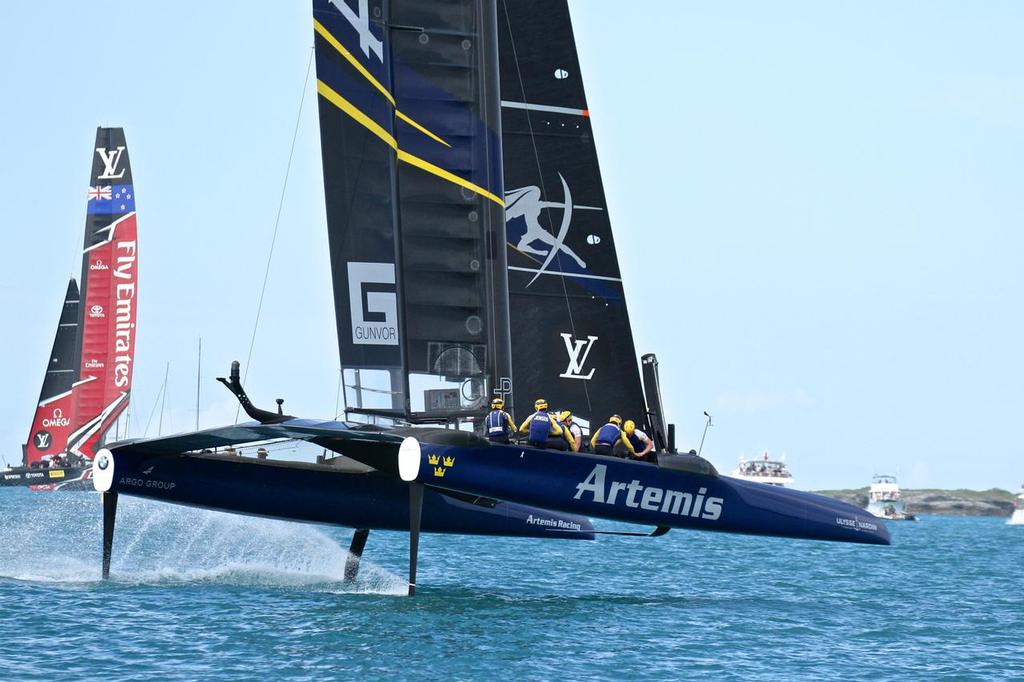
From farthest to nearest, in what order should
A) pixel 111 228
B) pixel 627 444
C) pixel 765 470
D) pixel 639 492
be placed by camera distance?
pixel 765 470, pixel 111 228, pixel 627 444, pixel 639 492

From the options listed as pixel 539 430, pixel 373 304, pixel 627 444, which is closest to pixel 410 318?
pixel 373 304

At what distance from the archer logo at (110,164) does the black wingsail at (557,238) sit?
94.1ft

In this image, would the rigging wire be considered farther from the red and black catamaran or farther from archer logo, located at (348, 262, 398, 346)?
the red and black catamaran

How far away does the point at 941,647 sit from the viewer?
13.5 metres

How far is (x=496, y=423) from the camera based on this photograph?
1422 centimetres

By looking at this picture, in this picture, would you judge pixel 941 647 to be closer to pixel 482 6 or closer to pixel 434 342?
pixel 434 342

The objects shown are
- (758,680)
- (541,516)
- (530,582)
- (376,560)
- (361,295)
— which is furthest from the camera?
(376,560)

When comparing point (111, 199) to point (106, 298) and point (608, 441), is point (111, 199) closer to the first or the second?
point (106, 298)

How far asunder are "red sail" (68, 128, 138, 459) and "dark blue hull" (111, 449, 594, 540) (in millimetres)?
28427

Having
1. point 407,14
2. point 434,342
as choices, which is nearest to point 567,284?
point 434,342

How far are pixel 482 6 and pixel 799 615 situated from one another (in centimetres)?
720

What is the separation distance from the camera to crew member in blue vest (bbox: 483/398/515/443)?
46.6 ft

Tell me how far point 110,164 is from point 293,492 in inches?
1201

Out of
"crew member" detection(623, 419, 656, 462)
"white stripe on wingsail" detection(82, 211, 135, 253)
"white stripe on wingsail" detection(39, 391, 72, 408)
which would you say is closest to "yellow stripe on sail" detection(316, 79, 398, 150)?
"crew member" detection(623, 419, 656, 462)
